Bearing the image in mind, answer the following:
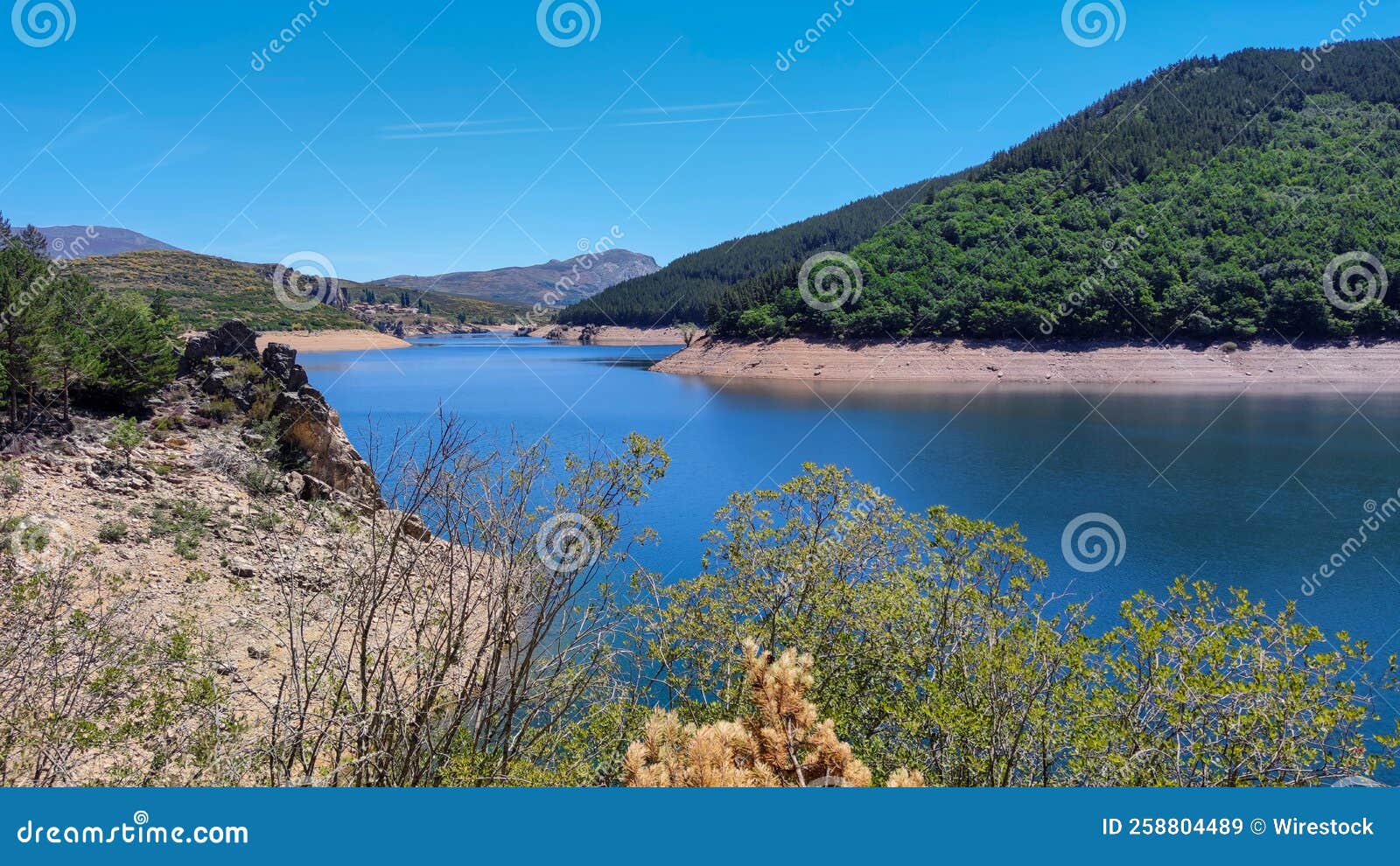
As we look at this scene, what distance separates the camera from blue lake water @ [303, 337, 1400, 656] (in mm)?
15969

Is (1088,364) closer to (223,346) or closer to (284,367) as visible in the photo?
(284,367)

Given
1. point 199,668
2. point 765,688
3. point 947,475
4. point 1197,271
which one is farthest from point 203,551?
point 1197,271

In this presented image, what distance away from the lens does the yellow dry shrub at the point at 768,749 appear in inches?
151

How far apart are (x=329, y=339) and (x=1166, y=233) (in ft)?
210

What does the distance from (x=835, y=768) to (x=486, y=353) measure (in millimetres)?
77149

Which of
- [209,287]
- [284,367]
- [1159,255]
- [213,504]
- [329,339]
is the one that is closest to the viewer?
[213,504]

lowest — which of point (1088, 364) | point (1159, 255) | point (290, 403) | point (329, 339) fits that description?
point (290, 403)

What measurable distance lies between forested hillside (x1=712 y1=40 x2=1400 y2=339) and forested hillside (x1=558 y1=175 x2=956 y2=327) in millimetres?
28063

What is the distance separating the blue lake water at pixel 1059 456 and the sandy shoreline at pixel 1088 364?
4.14m

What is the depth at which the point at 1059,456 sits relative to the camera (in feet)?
93.2

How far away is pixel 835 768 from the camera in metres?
4.07

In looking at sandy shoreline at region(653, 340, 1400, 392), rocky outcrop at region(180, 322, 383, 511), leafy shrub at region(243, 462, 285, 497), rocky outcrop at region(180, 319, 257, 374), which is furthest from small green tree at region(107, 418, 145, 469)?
sandy shoreline at region(653, 340, 1400, 392)

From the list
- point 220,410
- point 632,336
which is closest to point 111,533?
point 220,410

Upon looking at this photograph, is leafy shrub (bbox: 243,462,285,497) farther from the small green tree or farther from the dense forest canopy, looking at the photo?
the dense forest canopy
